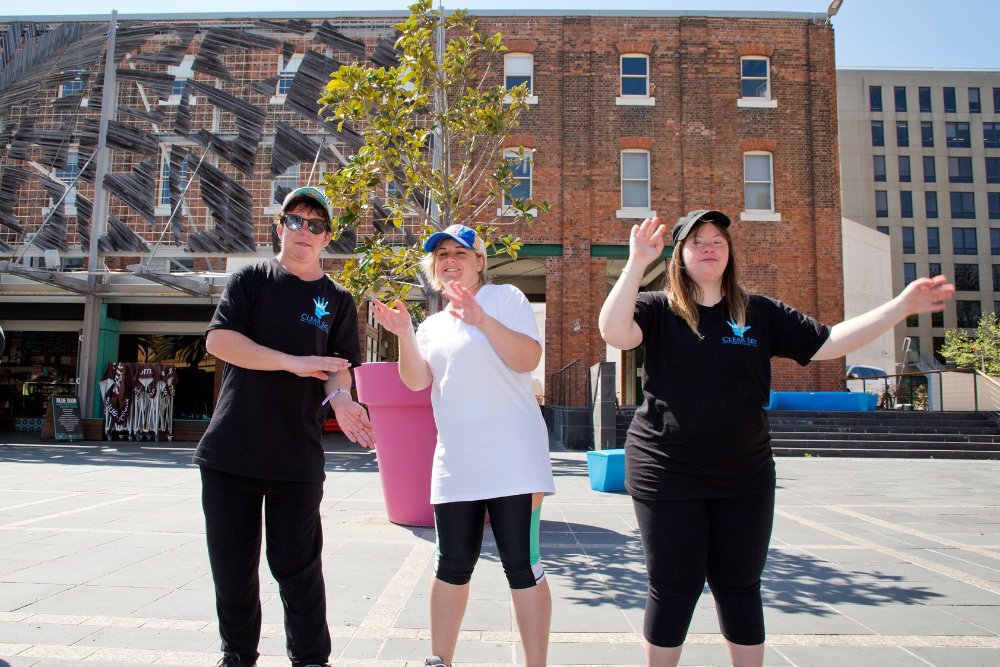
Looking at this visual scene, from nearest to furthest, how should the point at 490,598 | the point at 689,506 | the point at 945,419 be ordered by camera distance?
1. the point at 689,506
2. the point at 490,598
3. the point at 945,419

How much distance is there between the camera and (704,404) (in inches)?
90.8

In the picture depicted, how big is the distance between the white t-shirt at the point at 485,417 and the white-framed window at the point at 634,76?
1757 cm

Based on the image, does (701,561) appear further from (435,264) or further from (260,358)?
(260,358)

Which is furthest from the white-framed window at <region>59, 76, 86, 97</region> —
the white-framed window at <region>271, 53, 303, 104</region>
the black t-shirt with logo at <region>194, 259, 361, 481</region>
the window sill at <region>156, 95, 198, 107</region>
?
the black t-shirt with logo at <region>194, 259, 361, 481</region>

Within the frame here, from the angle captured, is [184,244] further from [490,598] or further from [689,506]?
[689,506]

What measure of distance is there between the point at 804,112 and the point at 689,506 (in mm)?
19317

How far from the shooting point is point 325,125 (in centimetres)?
1716

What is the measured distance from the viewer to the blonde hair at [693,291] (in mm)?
2445

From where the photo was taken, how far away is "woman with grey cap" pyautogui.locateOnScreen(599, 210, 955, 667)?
2.27 metres

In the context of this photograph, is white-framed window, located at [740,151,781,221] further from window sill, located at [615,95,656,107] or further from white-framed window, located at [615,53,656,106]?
white-framed window, located at [615,53,656,106]

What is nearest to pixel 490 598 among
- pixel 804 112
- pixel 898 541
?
pixel 898 541

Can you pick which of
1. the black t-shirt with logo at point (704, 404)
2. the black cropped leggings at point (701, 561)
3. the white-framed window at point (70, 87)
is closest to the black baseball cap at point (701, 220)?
the black t-shirt with logo at point (704, 404)

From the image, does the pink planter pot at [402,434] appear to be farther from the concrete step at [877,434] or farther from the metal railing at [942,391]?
the metal railing at [942,391]

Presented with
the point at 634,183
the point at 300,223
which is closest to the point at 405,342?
the point at 300,223
